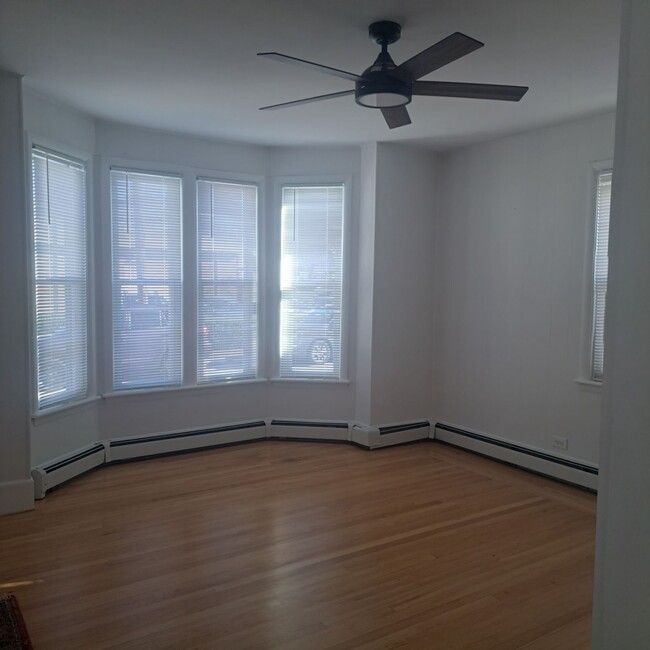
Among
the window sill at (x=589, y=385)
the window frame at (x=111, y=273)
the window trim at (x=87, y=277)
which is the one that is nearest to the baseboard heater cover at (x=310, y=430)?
the window frame at (x=111, y=273)

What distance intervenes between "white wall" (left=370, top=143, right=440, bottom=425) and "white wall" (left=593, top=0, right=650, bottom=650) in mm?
4573

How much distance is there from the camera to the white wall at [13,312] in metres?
3.68

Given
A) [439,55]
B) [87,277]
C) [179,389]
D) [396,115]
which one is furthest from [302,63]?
[179,389]

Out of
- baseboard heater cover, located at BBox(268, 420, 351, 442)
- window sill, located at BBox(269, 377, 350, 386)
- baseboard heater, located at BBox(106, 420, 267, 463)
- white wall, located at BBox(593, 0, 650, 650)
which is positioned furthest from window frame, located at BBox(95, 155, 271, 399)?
white wall, located at BBox(593, 0, 650, 650)

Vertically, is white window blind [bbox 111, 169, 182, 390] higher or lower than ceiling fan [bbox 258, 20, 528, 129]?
lower

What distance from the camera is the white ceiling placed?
269 cm

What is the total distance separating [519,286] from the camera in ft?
16.2

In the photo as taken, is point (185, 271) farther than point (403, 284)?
No

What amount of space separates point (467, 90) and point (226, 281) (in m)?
3.18

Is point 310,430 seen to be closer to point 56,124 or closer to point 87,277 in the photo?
point 87,277

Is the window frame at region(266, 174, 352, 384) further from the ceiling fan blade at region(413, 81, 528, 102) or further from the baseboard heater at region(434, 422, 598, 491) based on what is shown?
the ceiling fan blade at region(413, 81, 528, 102)

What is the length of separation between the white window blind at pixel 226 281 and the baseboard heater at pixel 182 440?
0.50 meters

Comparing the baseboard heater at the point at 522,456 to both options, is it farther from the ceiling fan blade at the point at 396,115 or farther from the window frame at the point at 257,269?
the ceiling fan blade at the point at 396,115

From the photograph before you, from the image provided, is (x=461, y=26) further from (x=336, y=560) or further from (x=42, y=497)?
(x=42, y=497)
